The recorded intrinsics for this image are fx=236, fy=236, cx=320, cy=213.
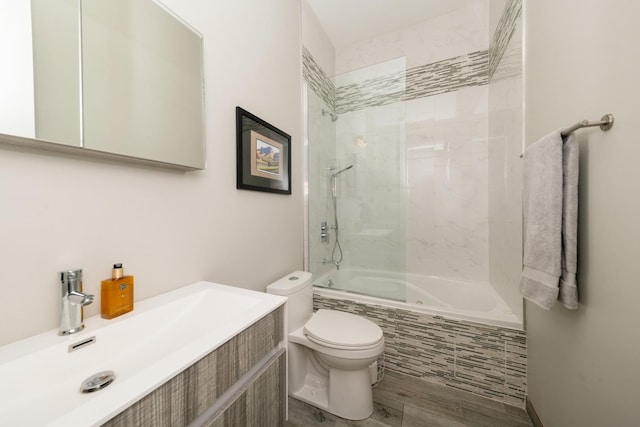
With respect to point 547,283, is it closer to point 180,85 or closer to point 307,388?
point 307,388

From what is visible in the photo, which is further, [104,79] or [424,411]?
[424,411]

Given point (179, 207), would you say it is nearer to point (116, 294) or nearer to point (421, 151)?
point (116, 294)

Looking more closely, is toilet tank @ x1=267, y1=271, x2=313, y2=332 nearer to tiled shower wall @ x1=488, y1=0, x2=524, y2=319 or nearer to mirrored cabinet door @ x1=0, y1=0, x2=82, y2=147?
mirrored cabinet door @ x1=0, y1=0, x2=82, y2=147

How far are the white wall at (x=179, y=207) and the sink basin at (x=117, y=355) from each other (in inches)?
5.0

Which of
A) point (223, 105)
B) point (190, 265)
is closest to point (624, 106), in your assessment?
point (223, 105)

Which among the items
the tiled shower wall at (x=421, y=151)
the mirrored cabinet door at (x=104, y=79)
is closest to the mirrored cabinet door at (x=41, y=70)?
the mirrored cabinet door at (x=104, y=79)

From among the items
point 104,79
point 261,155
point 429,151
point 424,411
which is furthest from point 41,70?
point 429,151

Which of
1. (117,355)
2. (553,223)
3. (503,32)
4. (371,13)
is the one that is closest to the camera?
(117,355)

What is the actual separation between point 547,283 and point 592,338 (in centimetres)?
20

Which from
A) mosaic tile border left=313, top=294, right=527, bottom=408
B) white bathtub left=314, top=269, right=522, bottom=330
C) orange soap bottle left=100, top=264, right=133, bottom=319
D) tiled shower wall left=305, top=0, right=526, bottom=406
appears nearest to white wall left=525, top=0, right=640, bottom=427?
mosaic tile border left=313, top=294, right=527, bottom=408

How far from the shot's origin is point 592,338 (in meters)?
0.83

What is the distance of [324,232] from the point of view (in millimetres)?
2256

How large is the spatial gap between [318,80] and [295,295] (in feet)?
6.41

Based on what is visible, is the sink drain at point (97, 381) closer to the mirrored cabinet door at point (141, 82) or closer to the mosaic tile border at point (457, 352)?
the mirrored cabinet door at point (141, 82)
